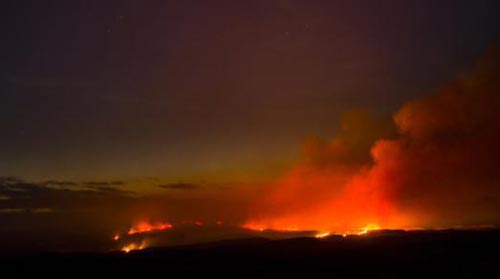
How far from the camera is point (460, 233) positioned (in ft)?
277

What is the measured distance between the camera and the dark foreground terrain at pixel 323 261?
1876 inches

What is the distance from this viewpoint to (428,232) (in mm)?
89125

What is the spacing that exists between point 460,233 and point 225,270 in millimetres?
51922

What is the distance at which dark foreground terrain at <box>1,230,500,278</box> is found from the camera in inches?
1876

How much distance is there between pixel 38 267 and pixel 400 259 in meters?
51.5

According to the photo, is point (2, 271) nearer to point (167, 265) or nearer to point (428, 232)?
point (167, 265)

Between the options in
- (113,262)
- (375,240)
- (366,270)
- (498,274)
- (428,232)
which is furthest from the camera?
(428,232)

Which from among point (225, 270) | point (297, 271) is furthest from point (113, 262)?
point (297, 271)

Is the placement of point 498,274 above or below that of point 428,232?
below

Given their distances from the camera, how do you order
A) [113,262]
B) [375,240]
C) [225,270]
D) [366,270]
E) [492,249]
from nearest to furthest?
1. [366,270]
2. [225,270]
3. [492,249]
4. [113,262]
5. [375,240]

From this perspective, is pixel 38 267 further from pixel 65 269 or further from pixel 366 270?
pixel 366 270

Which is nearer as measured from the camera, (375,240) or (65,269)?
(65,269)

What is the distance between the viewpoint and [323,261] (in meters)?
58.5

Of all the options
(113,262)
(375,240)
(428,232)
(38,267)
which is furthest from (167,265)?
(428,232)
